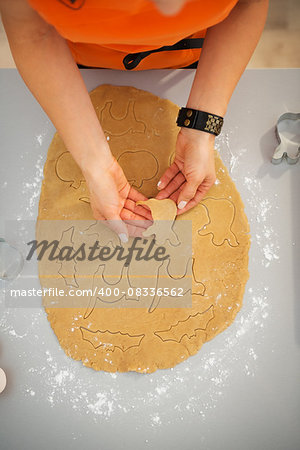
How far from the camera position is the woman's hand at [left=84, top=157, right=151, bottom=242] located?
33.2 inches

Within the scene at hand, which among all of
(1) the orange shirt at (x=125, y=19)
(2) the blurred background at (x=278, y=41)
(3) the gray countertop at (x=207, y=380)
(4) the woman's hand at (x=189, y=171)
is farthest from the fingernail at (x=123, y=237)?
(2) the blurred background at (x=278, y=41)

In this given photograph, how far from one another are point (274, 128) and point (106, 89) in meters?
0.49

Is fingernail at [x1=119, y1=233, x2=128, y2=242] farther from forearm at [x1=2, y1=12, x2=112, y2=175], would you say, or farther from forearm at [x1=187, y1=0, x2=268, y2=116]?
forearm at [x1=187, y1=0, x2=268, y2=116]

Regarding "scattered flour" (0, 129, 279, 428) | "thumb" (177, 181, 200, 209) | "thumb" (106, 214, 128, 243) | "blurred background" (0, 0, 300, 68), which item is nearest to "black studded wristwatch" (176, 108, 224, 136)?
"thumb" (177, 181, 200, 209)

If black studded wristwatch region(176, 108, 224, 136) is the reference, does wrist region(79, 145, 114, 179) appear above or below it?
below

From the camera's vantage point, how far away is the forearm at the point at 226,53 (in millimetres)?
773

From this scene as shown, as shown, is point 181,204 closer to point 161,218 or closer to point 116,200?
point 161,218

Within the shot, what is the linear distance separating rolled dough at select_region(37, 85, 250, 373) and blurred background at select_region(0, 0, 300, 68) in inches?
23.1

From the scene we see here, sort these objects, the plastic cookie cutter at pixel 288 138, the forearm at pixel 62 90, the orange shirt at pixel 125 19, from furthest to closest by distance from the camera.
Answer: the plastic cookie cutter at pixel 288 138 < the forearm at pixel 62 90 < the orange shirt at pixel 125 19

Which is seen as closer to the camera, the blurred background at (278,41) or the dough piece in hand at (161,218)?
the dough piece in hand at (161,218)

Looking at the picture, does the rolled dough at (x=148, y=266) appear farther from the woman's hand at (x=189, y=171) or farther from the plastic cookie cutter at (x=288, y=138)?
the plastic cookie cutter at (x=288, y=138)

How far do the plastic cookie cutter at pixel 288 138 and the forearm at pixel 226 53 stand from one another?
216mm

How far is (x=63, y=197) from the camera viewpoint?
0.97m

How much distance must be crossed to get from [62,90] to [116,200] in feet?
0.91
